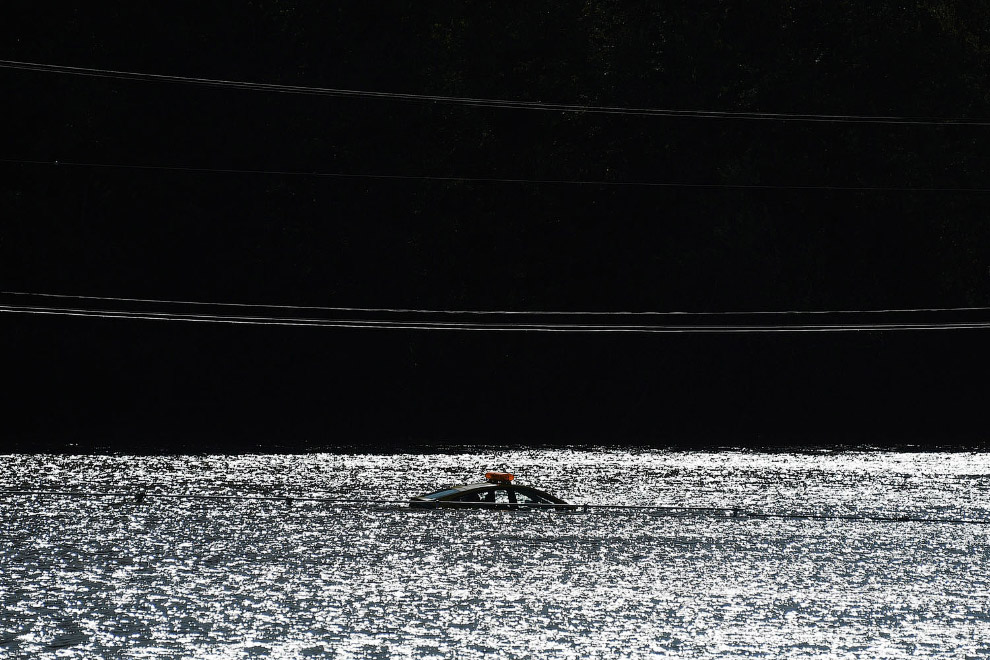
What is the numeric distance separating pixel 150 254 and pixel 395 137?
19104mm

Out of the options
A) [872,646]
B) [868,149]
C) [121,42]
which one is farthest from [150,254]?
[872,646]

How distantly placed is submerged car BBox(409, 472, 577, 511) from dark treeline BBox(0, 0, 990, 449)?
6.43 m

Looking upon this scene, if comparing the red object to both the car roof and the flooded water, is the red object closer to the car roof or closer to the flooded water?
the car roof

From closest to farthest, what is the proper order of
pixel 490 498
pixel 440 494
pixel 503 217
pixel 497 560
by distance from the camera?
pixel 497 560 → pixel 440 494 → pixel 490 498 → pixel 503 217

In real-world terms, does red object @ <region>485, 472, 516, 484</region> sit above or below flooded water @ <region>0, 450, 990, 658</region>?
above

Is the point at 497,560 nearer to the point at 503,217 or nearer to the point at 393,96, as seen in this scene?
the point at 393,96

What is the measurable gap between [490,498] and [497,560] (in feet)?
72.9

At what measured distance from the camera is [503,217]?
371 feet

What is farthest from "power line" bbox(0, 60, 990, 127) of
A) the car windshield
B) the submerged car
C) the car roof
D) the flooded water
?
the flooded water

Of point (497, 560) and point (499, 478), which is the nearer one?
point (499, 478)

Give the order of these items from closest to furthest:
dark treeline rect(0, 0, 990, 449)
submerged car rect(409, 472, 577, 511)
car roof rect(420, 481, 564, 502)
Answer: car roof rect(420, 481, 564, 502) < submerged car rect(409, 472, 577, 511) < dark treeline rect(0, 0, 990, 449)

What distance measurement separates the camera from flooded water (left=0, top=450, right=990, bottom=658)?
201 ft

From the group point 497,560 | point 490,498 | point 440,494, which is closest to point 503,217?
point 490,498

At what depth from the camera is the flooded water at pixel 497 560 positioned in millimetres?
61125
